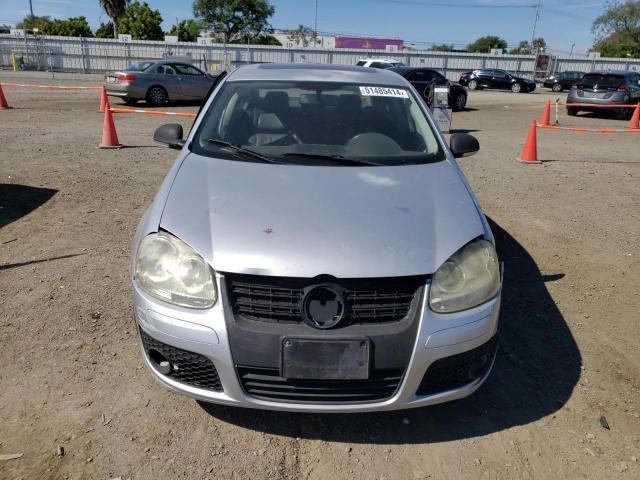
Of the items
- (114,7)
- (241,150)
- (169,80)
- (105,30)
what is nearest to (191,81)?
(169,80)

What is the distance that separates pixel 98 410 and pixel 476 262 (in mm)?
2014

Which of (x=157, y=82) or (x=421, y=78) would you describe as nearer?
(x=157, y=82)

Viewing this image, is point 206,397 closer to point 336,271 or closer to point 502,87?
point 336,271

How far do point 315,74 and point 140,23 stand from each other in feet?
225

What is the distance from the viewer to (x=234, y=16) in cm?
7100

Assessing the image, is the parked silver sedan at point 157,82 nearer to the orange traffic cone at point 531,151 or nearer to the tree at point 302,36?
the orange traffic cone at point 531,151

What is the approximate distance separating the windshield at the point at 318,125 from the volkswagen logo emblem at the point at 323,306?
1.15 metres

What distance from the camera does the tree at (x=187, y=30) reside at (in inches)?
2904

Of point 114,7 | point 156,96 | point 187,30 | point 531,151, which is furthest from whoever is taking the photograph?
point 187,30

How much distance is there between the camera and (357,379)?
226 centimetres

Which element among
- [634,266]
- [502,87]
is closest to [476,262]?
[634,266]

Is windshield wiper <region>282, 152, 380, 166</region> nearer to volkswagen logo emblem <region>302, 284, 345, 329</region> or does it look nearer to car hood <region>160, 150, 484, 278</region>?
car hood <region>160, 150, 484, 278</region>

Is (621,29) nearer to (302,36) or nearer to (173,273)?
(302,36)

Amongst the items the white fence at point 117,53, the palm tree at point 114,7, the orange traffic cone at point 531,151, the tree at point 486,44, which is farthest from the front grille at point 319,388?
the tree at point 486,44
